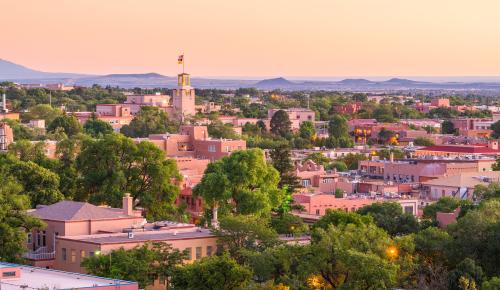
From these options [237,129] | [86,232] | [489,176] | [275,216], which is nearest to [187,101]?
[237,129]

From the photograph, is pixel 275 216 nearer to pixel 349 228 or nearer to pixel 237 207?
pixel 237 207

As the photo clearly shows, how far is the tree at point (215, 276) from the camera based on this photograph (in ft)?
148

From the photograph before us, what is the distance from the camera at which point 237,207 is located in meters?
63.3

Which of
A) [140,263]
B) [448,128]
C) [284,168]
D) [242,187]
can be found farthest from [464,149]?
[140,263]

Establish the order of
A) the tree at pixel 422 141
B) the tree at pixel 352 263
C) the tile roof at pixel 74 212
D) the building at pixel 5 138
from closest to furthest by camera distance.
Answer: the tree at pixel 352 263 → the tile roof at pixel 74 212 → the building at pixel 5 138 → the tree at pixel 422 141

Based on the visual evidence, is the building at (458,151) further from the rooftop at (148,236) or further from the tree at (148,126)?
the rooftop at (148,236)

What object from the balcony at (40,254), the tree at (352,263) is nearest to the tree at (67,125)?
the balcony at (40,254)

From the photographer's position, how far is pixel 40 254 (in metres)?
52.5

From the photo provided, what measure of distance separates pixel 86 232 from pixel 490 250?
14706mm

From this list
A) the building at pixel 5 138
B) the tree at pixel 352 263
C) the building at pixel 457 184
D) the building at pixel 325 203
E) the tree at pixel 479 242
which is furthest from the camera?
the building at pixel 5 138

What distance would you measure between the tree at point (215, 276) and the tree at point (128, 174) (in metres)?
19.3

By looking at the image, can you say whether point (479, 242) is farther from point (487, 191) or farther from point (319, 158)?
point (319, 158)

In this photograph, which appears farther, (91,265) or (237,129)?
(237,129)

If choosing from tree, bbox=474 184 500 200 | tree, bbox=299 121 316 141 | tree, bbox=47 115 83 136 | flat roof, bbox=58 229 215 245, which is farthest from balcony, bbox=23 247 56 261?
tree, bbox=299 121 316 141
